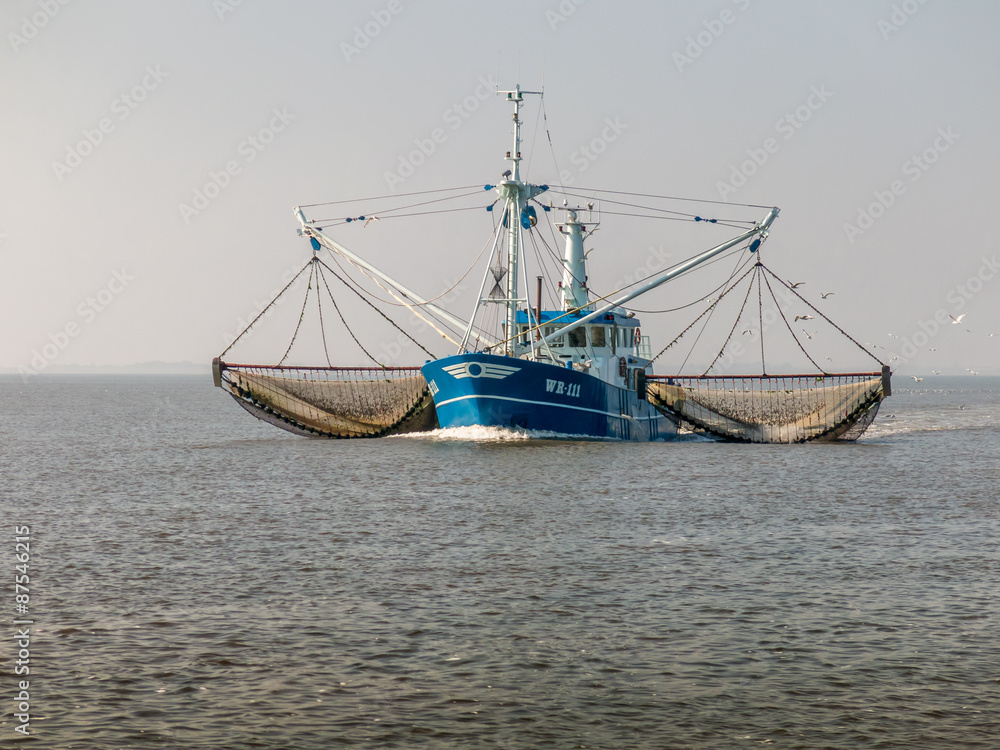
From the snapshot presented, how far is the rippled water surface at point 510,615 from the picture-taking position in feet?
34.8

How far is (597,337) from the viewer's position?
49688mm

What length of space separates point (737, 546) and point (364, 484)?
14170mm

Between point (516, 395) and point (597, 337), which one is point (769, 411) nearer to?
point (597, 337)

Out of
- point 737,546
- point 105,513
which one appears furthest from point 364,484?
point 737,546

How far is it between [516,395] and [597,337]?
29.9 feet

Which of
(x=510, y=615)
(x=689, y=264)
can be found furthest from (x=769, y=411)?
Answer: (x=510, y=615)

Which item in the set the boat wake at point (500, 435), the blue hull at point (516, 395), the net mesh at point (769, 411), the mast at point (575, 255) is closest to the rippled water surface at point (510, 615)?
the blue hull at point (516, 395)

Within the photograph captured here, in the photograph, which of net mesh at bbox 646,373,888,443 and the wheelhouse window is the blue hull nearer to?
the wheelhouse window

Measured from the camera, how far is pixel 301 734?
1022 centimetres

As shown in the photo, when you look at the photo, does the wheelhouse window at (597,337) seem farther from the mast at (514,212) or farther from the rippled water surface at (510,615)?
the rippled water surface at (510,615)

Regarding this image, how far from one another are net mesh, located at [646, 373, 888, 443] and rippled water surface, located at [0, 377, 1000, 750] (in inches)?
710

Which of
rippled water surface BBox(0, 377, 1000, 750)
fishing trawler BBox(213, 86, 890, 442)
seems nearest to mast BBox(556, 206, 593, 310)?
fishing trawler BBox(213, 86, 890, 442)

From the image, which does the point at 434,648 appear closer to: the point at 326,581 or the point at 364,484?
the point at 326,581

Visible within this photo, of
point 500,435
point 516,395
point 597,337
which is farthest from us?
point 597,337
